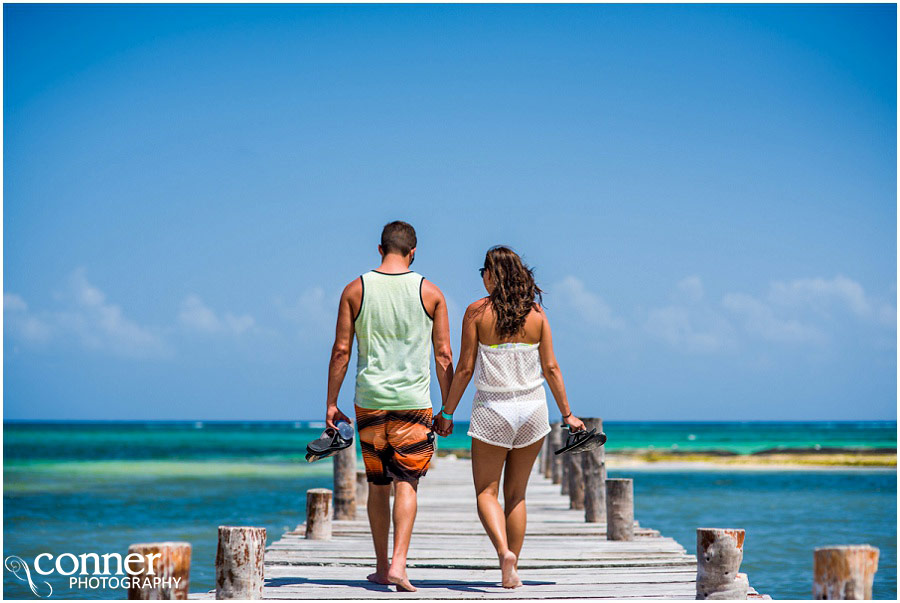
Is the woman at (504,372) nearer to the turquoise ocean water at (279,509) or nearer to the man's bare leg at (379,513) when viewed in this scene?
the man's bare leg at (379,513)

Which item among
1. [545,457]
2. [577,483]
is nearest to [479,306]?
[577,483]

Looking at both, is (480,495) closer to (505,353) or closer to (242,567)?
(505,353)

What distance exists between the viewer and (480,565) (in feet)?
22.5

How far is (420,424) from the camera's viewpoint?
214 inches

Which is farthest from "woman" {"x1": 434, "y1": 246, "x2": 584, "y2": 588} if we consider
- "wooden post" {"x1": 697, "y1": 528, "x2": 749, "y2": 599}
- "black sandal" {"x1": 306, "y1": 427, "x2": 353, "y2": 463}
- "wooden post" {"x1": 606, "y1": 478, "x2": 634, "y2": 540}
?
"wooden post" {"x1": 606, "y1": 478, "x2": 634, "y2": 540}

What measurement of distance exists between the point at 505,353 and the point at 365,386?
30.8 inches

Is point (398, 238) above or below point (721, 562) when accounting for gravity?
above

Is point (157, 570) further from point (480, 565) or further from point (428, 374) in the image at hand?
point (480, 565)

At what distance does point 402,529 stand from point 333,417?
2.34 feet

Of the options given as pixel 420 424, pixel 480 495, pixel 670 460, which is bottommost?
pixel 480 495

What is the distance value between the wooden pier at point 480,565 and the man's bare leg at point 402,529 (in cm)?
9

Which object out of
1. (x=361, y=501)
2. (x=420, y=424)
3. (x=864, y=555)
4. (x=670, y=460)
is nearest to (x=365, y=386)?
(x=420, y=424)

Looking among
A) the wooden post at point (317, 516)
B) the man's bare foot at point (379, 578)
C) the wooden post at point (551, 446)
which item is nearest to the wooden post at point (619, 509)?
the wooden post at point (317, 516)

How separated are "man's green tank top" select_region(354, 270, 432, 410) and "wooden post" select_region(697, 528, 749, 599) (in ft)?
5.33
